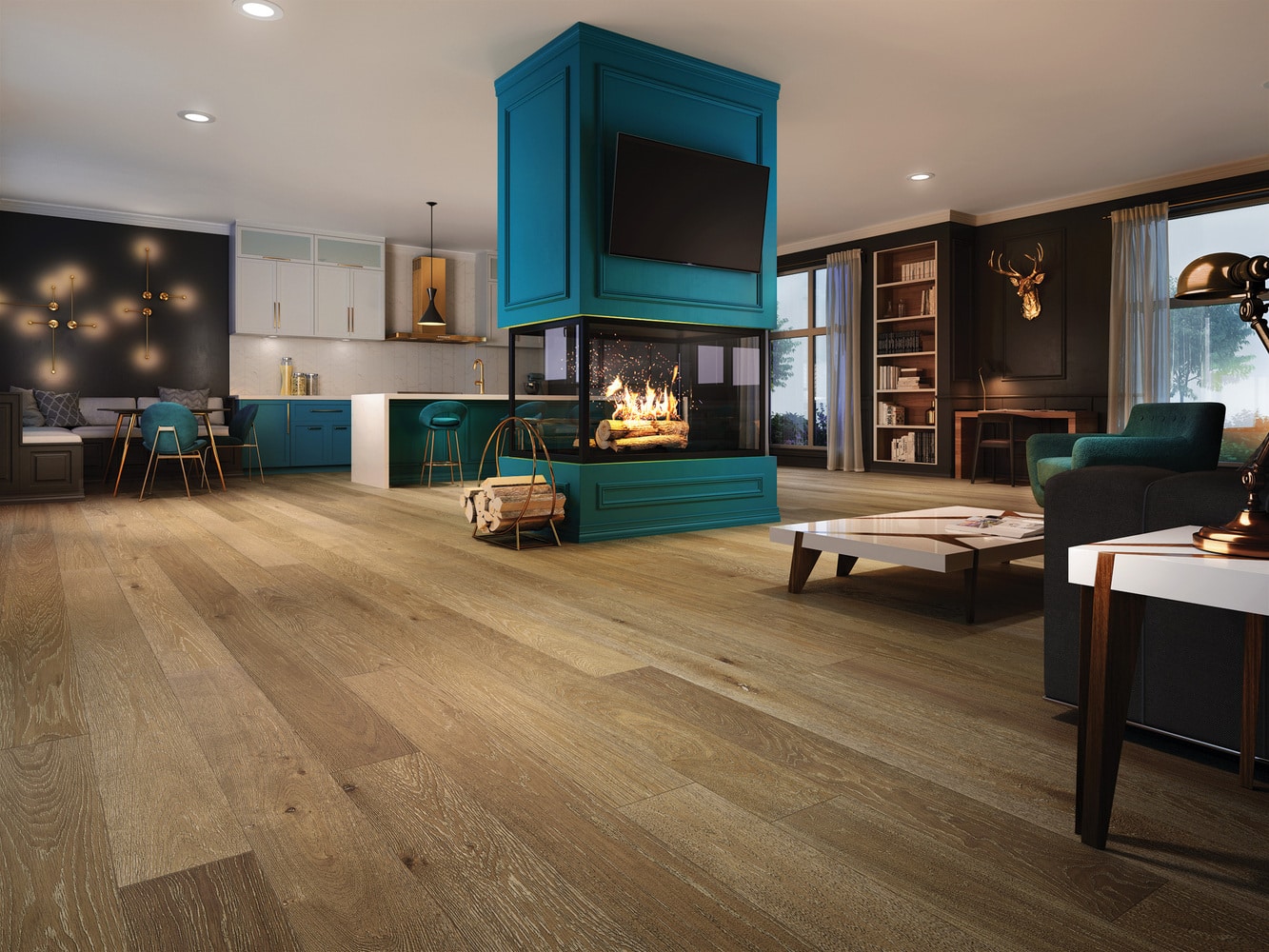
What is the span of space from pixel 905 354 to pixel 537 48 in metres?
5.72

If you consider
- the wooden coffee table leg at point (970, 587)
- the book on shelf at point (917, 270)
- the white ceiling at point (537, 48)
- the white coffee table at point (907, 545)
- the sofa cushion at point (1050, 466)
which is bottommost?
the wooden coffee table leg at point (970, 587)

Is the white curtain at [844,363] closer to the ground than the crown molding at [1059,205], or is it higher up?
closer to the ground

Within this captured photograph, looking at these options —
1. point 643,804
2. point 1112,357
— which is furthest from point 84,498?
point 1112,357

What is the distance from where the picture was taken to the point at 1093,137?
6.33 m

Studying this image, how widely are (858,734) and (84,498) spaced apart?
21.6 feet

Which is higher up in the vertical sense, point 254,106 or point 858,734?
point 254,106

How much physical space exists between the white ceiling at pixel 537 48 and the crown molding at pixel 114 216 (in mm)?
103

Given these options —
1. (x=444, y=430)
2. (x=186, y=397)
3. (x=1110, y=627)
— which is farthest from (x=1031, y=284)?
(x=186, y=397)

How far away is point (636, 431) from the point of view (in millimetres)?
4688

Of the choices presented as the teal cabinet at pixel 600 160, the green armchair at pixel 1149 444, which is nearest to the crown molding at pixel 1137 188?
the green armchair at pixel 1149 444

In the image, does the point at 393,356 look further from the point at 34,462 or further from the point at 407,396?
the point at 34,462

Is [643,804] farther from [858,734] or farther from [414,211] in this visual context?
[414,211]

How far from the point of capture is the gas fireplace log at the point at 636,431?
15.0 ft

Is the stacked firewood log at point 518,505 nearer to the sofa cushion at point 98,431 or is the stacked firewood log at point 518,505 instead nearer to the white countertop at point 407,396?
the white countertop at point 407,396
